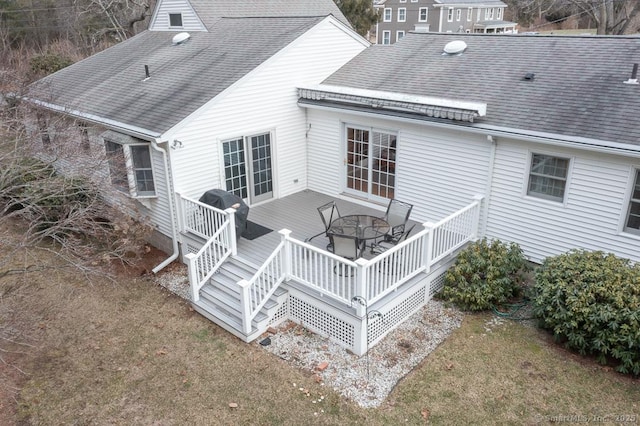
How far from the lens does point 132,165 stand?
10531 millimetres

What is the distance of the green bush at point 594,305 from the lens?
6.84 metres

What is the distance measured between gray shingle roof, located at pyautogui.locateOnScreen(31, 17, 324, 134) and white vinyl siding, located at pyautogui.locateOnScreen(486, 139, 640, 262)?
609 cm

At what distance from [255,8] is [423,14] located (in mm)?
36386

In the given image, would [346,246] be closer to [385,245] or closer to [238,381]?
[385,245]

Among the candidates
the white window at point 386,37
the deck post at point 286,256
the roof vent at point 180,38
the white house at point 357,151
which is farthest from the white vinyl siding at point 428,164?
the white window at point 386,37

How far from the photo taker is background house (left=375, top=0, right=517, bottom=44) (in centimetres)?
4875

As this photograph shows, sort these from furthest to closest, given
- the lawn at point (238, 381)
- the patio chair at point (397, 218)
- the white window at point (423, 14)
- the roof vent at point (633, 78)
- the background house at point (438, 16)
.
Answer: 1. the white window at point (423, 14)
2. the background house at point (438, 16)
3. the patio chair at point (397, 218)
4. the roof vent at point (633, 78)
5. the lawn at point (238, 381)

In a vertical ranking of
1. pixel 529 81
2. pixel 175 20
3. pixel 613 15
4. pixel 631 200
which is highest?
pixel 175 20

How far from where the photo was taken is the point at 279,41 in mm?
11742

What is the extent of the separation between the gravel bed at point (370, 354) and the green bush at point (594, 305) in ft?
5.45

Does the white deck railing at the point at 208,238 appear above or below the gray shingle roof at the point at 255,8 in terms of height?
below

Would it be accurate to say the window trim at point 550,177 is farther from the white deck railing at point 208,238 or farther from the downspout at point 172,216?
the downspout at point 172,216

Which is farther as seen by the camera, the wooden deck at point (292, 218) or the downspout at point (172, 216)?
the downspout at point (172, 216)

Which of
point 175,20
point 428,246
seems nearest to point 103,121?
point 175,20
